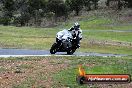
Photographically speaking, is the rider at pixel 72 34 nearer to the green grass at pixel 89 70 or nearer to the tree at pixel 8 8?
the green grass at pixel 89 70

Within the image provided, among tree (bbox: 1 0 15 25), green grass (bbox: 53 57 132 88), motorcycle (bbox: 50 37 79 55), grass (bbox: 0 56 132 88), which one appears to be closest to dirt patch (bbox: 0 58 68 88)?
grass (bbox: 0 56 132 88)

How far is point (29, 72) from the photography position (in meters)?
14.9

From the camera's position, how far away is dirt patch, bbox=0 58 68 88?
1323 cm

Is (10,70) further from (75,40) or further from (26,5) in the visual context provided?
(26,5)

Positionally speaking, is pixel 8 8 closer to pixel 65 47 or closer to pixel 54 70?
pixel 65 47

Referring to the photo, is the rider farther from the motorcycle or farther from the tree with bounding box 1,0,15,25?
the tree with bounding box 1,0,15,25

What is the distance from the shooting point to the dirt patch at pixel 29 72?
1323cm

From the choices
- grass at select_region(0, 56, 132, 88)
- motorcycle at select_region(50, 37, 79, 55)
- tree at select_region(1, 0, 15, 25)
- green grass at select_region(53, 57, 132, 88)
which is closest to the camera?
grass at select_region(0, 56, 132, 88)

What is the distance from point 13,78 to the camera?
13.8 metres

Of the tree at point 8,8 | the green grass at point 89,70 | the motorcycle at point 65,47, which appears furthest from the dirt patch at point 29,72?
the tree at point 8,8

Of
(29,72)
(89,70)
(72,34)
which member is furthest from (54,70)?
(72,34)

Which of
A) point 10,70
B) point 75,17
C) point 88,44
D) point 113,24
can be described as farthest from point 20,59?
point 75,17

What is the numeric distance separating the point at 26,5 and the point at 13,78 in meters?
66.9

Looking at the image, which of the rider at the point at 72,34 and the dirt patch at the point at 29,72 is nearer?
the dirt patch at the point at 29,72
